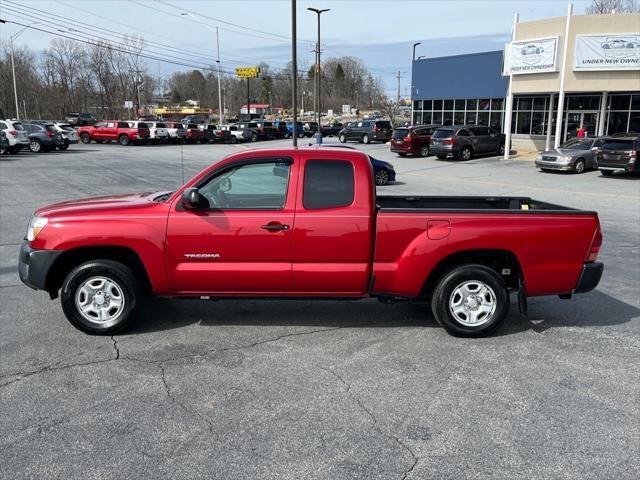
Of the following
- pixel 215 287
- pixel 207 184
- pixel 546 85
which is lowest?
pixel 215 287

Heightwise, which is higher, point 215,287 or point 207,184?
point 207,184

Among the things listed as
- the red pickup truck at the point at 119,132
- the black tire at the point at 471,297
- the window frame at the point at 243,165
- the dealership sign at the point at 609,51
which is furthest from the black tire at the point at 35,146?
the black tire at the point at 471,297

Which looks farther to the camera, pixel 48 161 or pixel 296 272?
pixel 48 161

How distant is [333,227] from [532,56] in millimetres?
27902

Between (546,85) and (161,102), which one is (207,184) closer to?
(546,85)

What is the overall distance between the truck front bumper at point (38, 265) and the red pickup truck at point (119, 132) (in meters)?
38.9

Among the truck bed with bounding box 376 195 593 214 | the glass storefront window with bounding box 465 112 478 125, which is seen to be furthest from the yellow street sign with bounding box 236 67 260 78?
the truck bed with bounding box 376 195 593 214

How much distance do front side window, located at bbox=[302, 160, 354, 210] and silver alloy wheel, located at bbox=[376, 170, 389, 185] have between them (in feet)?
46.5

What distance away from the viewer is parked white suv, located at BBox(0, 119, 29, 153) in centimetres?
2906

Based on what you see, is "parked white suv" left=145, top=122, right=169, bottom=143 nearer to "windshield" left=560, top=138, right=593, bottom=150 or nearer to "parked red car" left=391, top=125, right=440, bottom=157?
"parked red car" left=391, top=125, right=440, bottom=157

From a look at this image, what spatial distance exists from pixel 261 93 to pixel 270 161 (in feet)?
508

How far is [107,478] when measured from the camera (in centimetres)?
315

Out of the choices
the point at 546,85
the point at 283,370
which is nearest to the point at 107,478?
the point at 283,370

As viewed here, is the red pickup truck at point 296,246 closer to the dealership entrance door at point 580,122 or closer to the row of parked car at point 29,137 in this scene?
A: the row of parked car at point 29,137
